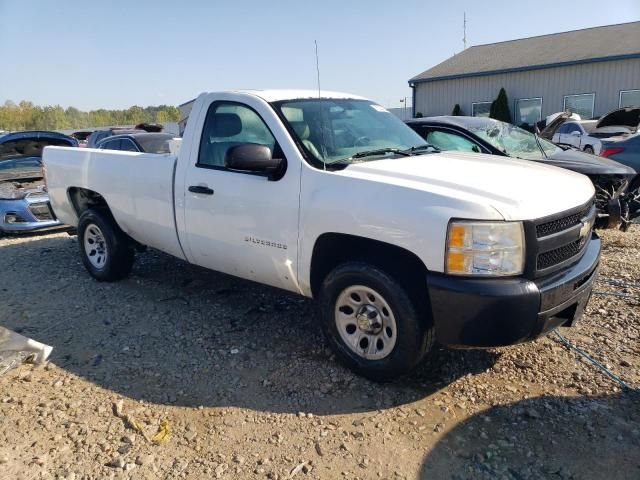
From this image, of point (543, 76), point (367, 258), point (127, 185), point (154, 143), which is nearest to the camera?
point (367, 258)

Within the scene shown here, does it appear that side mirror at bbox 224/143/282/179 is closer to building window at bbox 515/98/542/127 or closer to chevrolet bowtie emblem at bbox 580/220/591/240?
chevrolet bowtie emblem at bbox 580/220/591/240

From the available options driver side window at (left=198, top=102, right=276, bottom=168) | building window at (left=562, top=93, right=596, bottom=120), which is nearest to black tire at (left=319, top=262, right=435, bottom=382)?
driver side window at (left=198, top=102, right=276, bottom=168)

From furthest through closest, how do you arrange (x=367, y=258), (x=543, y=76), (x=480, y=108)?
(x=480, y=108), (x=543, y=76), (x=367, y=258)

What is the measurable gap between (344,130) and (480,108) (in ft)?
80.7

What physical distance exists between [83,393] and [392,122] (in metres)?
3.18

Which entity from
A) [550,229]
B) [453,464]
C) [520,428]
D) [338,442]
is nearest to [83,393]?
[338,442]

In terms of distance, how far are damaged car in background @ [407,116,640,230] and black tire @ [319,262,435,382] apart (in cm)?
326

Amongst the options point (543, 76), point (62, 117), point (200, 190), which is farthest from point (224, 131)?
point (62, 117)

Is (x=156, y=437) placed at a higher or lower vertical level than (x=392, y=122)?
lower

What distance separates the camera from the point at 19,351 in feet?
12.6

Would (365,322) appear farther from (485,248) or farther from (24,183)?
(24,183)

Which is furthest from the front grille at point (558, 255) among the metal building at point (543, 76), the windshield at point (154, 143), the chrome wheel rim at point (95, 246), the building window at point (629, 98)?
the metal building at point (543, 76)

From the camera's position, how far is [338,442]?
293 centimetres

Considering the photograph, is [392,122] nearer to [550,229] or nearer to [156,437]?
[550,229]
